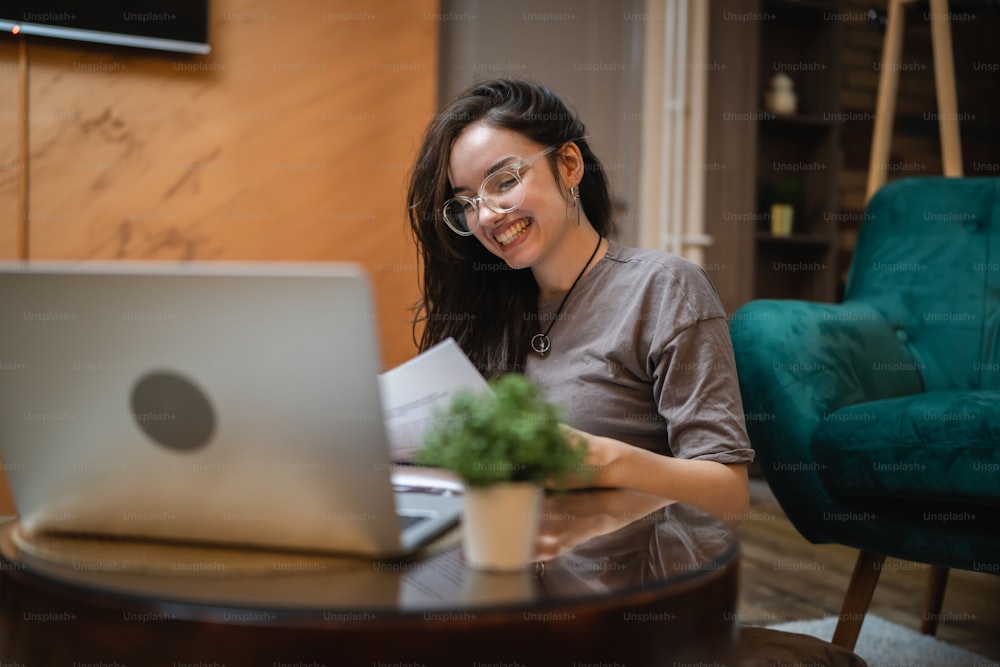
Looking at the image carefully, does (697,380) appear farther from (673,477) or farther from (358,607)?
(358,607)

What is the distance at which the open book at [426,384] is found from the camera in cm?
92

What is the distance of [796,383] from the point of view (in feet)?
5.51

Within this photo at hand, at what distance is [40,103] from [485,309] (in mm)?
1714

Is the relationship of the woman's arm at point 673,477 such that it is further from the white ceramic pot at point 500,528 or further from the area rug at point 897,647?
the area rug at point 897,647

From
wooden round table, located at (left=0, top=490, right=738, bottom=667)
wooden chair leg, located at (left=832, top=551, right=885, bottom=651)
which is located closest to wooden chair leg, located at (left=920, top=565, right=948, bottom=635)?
wooden chair leg, located at (left=832, top=551, right=885, bottom=651)

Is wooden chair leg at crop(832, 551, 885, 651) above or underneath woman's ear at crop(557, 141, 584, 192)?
underneath

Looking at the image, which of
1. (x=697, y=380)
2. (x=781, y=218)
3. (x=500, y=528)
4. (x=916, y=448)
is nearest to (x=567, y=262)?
(x=697, y=380)

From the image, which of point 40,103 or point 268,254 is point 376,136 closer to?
point 268,254

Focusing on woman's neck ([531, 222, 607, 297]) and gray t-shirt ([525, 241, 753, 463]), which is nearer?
gray t-shirt ([525, 241, 753, 463])

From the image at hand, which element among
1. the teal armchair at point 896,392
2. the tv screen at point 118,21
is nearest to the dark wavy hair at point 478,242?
the teal armchair at point 896,392

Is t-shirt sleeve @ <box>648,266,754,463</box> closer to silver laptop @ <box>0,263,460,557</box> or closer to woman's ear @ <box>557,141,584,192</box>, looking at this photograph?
woman's ear @ <box>557,141,584,192</box>

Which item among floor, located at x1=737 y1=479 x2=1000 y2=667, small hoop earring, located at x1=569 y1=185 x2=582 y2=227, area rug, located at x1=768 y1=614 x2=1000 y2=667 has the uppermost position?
small hoop earring, located at x1=569 y1=185 x2=582 y2=227

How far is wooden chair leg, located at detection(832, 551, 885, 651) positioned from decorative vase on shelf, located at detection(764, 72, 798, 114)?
102 inches

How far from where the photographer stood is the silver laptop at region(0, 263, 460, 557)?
24.5 inches
